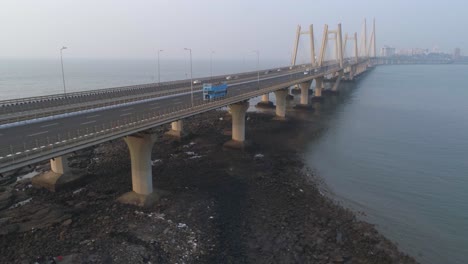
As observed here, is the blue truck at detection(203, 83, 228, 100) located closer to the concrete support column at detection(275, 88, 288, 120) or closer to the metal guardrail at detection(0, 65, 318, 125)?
the metal guardrail at detection(0, 65, 318, 125)

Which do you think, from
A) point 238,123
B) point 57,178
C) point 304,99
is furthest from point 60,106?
point 304,99

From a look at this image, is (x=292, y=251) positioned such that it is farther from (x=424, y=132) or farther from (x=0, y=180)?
(x=424, y=132)

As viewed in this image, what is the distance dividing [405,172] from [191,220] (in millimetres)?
28930

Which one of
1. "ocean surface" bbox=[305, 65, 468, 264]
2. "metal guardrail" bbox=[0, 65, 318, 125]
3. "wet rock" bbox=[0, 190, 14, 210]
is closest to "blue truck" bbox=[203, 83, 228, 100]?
"metal guardrail" bbox=[0, 65, 318, 125]

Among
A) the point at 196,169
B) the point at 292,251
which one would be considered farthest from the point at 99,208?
the point at 292,251

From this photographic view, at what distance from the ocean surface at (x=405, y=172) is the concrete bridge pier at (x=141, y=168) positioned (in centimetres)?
1843

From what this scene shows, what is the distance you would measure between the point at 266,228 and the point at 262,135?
32.8 meters

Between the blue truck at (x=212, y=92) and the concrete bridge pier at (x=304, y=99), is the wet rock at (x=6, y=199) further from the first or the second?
the concrete bridge pier at (x=304, y=99)

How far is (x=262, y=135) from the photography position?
6006 centimetres

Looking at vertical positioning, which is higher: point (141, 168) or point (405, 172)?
point (141, 168)

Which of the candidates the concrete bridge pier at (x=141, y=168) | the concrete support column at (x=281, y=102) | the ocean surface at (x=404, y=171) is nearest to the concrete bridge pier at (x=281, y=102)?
the concrete support column at (x=281, y=102)

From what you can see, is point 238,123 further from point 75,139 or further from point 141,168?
point 75,139

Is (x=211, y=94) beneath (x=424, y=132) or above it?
above

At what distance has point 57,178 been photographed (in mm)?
35031
